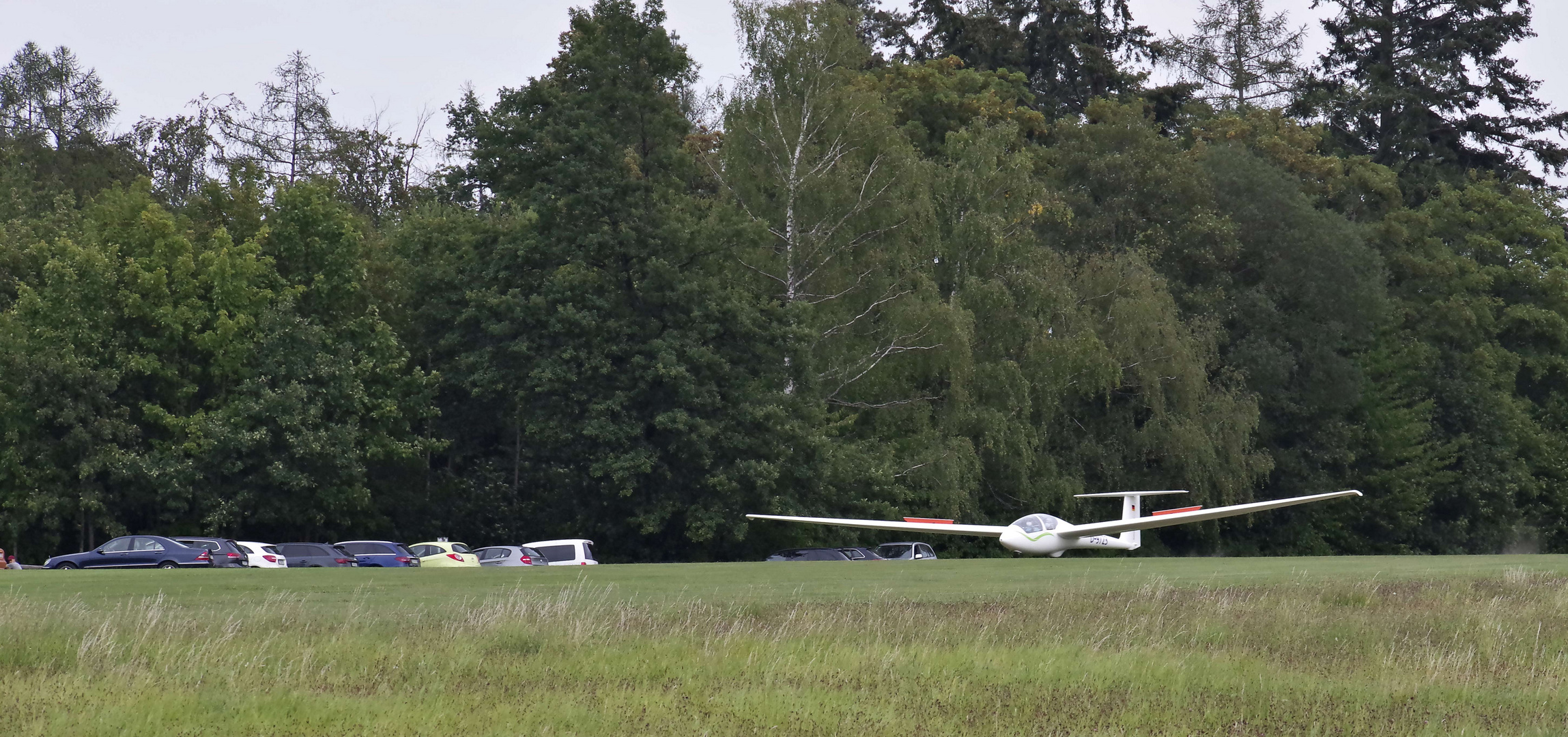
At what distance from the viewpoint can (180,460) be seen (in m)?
41.1

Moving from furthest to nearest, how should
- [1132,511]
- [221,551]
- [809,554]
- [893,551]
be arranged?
[893,551] → [1132,511] → [809,554] → [221,551]

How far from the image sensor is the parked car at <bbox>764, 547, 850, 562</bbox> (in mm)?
44500

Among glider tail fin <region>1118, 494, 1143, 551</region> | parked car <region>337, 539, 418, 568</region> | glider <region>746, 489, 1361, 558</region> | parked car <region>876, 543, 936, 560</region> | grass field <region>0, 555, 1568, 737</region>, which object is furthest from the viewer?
parked car <region>876, 543, 936, 560</region>

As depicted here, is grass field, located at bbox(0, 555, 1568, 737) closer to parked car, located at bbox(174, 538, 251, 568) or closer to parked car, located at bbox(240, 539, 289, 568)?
parked car, located at bbox(174, 538, 251, 568)

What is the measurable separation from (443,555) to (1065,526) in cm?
1732

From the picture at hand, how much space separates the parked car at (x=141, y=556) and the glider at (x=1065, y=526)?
1337 centimetres

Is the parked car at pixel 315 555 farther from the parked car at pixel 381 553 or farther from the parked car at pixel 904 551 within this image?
the parked car at pixel 904 551

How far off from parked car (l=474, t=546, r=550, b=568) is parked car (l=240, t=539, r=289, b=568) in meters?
4.88

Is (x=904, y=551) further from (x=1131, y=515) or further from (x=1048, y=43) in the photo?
(x=1048, y=43)

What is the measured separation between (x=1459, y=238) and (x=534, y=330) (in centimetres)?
4126

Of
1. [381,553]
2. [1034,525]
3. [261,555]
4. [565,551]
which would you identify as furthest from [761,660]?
[1034,525]

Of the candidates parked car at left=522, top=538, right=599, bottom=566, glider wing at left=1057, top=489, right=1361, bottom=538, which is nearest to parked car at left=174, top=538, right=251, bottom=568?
parked car at left=522, top=538, right=599, bottom=566

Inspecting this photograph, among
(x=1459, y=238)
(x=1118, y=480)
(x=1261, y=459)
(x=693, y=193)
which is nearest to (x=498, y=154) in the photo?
(x=693, y=193)

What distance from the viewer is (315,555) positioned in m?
39.3
